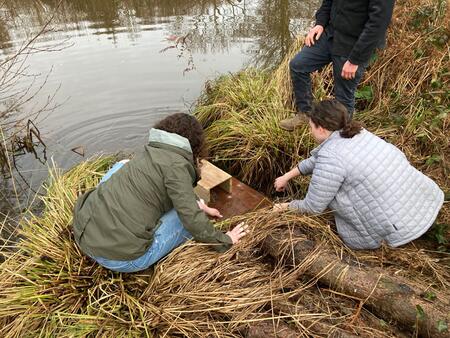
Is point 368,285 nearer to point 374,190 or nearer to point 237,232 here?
point 374,190

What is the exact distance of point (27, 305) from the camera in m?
2.52

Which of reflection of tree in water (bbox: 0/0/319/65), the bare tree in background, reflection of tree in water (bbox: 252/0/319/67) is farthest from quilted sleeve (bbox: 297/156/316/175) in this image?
reflection of tree in water (bbox: 0/0/319/65)

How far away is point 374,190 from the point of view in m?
2.58

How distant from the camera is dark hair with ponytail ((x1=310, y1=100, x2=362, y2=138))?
2631 mm

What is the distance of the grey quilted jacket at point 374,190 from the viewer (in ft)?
8.42

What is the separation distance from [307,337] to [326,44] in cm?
259

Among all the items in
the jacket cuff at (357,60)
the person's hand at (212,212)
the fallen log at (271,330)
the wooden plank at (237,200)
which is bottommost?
the wooden plank at (237,200)

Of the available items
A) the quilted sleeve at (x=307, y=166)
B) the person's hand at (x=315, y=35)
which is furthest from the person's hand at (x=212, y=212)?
the person's hand at (x=315, y=35)

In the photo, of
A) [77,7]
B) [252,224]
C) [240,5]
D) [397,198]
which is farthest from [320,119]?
[77,7]

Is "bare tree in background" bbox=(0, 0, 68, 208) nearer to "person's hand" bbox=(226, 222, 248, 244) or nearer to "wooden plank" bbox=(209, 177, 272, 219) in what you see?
Answer: "wooden plank" bbox=(209, 177, 272, 219)

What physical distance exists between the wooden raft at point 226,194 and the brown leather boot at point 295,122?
0.75 m

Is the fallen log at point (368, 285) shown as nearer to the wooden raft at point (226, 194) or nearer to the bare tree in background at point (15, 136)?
the wooden raft at point (226, 194)

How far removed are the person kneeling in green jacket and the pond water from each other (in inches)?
107

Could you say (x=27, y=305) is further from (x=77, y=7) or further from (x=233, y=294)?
(x=77, y=7)
